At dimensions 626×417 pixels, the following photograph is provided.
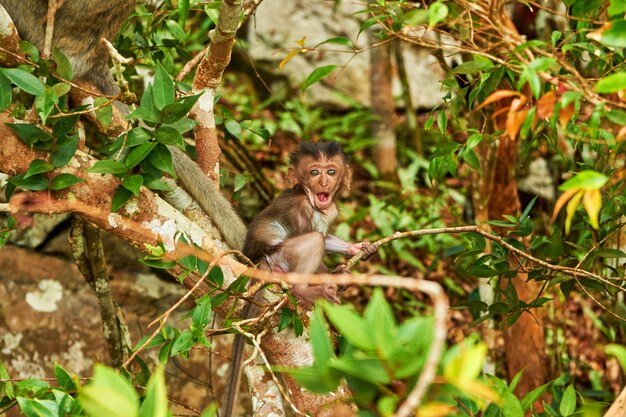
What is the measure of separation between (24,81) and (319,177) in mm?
1495

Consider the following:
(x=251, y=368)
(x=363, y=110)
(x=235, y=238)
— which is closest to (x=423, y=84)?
(x=363, y=110)

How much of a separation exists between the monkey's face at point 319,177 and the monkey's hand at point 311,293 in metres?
0.64

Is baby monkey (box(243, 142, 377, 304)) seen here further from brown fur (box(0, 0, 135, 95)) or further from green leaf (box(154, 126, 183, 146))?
brown fur (box(0, 0, 135, 95))

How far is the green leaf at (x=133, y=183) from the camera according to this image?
283 cm

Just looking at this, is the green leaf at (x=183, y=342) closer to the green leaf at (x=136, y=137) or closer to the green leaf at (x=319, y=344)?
the green leaf at (x=136, y=137)

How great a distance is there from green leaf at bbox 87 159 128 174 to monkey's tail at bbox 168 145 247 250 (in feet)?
2.72

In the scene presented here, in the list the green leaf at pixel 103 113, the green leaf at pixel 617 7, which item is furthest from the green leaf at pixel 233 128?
the green leaf at pixel 617 7

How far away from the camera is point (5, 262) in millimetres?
5480

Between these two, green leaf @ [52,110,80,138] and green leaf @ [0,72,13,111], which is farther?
green leaf @ [52,110,80,138]

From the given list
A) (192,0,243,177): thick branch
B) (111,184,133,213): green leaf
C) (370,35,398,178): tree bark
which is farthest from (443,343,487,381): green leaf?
(370,35,398,178): tree bark

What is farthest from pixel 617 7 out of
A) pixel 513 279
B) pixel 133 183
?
pixel 513 279

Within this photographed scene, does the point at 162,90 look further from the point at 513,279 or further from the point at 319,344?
the point at 513,279

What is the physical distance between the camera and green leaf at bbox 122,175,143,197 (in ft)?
9.27

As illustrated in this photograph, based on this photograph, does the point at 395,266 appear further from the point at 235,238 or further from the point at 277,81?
the point at 235,238
